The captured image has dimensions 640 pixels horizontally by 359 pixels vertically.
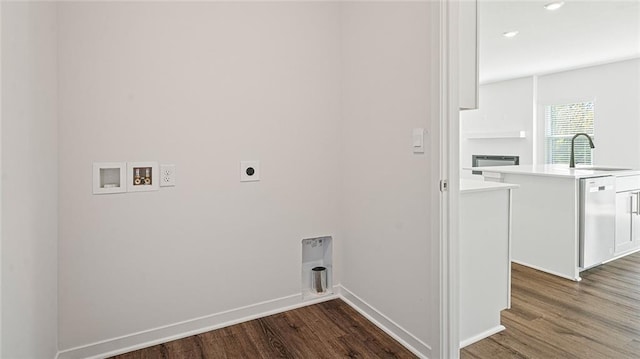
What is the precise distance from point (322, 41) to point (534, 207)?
8.01 ft

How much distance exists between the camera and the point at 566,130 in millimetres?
6488

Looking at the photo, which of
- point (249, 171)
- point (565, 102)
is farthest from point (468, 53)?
point (565, 102)

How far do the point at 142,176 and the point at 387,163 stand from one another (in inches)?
55.1

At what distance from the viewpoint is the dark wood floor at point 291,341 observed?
2010mm

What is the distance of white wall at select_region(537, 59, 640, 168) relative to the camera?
5.56 meters

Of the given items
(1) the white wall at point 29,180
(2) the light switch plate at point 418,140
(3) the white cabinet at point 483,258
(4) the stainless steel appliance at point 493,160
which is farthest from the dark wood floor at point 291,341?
(4) the stainless steel appliance at point 493,160

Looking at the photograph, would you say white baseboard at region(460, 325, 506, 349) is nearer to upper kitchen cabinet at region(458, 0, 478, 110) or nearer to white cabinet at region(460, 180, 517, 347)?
white cabinet at region(460, 180, 517, 347)

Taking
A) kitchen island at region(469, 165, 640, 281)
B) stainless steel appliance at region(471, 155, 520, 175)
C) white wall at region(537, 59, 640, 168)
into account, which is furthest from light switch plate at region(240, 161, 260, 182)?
white wall at region(537, 59, 640, 168)

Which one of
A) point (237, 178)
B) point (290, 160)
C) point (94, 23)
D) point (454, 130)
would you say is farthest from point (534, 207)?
point (94, 23)

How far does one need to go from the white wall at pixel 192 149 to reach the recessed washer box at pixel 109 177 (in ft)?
0.14

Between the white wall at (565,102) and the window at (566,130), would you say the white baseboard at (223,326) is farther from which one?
the window at (566,130)

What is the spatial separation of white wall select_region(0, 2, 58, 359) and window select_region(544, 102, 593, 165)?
23.9 feet

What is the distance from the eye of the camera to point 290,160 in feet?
8.11

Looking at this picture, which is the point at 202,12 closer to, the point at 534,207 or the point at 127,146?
the point at 127,146
